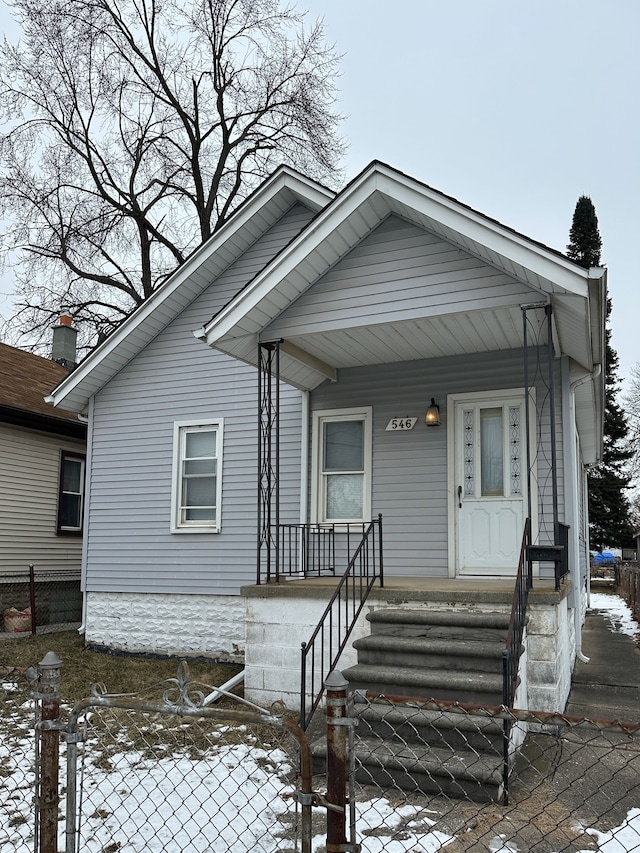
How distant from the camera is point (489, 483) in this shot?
8336 millimetres

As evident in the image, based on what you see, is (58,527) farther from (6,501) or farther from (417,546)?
(417,546)

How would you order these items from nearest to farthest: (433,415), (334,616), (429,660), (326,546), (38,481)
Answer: (429,660), (334,616), (433,415), (326,546), (38,481)

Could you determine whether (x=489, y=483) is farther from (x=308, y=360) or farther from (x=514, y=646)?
(x=514, y=646)

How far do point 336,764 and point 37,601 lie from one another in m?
11.8

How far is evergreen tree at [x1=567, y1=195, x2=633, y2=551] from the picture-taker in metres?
30.4

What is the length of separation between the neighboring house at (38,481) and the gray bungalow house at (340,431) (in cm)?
212

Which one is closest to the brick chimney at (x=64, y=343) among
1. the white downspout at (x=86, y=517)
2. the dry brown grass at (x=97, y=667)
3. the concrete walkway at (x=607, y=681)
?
the white downspout at (x=86, y=517)

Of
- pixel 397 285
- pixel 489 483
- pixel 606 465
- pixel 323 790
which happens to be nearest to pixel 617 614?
pixel 489 483

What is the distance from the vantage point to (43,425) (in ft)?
43.1

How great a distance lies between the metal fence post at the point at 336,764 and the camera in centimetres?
232

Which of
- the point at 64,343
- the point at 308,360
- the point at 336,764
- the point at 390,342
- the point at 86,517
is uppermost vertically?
the point at 64,343

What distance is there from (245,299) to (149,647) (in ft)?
17.8

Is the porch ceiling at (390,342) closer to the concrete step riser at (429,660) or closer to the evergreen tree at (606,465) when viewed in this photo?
the concrete step riser at (429,660)

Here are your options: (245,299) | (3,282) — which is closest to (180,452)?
(245,299)
